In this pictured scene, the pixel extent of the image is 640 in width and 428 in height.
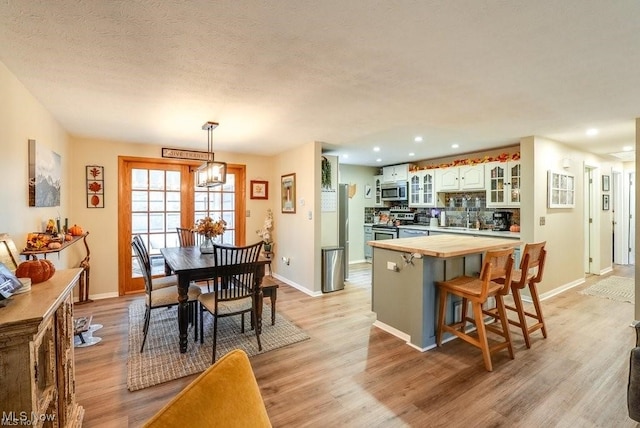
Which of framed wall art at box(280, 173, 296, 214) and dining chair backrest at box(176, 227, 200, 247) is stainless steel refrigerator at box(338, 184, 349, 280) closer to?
framed wall art at box(280, 173, 296, 214)

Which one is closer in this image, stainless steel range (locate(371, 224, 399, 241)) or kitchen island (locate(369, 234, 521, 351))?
kitchen island (locate(369, 234, 521, 351))

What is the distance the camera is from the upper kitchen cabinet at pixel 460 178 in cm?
498

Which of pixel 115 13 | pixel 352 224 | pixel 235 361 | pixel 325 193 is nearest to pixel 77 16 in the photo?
pixel 115 13

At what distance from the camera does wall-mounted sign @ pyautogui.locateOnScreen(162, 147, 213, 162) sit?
4.07 meters

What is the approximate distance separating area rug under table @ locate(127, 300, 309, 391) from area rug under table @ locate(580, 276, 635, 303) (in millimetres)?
4476

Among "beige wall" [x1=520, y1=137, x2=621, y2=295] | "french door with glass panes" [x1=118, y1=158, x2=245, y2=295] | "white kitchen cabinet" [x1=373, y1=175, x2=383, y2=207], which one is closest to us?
"beige wall" [x1=520, y1=137, x2=621, y2=295]

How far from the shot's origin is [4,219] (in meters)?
2.01

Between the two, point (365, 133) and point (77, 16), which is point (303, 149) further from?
point (77, 16)

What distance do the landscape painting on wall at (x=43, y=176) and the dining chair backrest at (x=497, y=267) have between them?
3.76 m

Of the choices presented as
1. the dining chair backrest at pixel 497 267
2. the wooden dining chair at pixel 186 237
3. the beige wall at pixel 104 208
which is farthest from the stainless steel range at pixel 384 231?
the beige wall at pixel 104 208

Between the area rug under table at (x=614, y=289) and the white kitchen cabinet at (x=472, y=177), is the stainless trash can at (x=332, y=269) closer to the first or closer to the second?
the white kitchen cabinet at (x=472, y=177)

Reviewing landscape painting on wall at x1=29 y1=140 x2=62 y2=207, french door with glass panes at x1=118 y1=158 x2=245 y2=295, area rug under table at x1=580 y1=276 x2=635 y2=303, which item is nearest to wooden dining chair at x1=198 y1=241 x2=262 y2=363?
landscape painting on wall at x1=29 y1=140 x2=62 y2=207

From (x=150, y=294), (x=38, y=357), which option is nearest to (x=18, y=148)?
(x=150, y=294)

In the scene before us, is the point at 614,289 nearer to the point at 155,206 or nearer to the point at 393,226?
the point at 393,226
